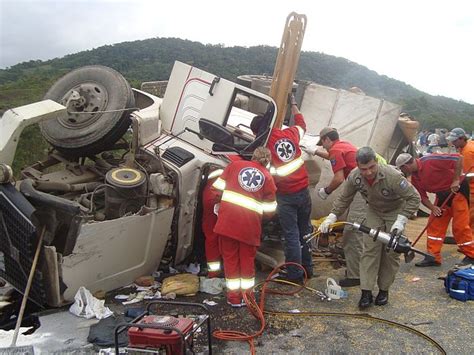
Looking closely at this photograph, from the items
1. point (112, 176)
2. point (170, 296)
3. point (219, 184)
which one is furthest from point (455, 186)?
point (112, 176)

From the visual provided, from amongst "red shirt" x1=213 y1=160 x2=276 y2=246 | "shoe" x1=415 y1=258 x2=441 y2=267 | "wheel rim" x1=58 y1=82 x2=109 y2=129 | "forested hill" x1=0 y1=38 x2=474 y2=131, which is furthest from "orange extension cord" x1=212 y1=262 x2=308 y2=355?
"forested hill" x1=0 y1=38 x2=474 y2=131

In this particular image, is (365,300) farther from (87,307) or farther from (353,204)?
(87,307)

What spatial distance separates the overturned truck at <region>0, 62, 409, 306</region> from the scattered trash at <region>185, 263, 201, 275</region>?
0.36 ft

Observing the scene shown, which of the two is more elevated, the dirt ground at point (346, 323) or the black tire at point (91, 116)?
the black tire at point (91, 116)

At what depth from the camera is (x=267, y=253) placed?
5.84 m

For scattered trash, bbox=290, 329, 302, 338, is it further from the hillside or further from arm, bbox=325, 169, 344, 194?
the hillside

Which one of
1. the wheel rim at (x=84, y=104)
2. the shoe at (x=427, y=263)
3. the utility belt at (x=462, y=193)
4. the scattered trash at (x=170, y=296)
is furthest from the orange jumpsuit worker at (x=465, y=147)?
the wheel rim at (x=84, y=104)

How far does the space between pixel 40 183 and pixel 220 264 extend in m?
1.95

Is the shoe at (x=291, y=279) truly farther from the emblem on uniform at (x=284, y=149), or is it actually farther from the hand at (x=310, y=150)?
the hand at (x=310, y=150)

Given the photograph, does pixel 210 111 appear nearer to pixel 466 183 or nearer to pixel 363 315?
pixel 363 315

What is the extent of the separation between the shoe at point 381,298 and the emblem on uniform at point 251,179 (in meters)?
1.50

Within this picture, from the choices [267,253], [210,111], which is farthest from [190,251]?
[210,111]

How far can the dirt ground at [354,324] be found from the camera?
398 cm

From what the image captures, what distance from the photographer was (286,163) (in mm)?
5320
